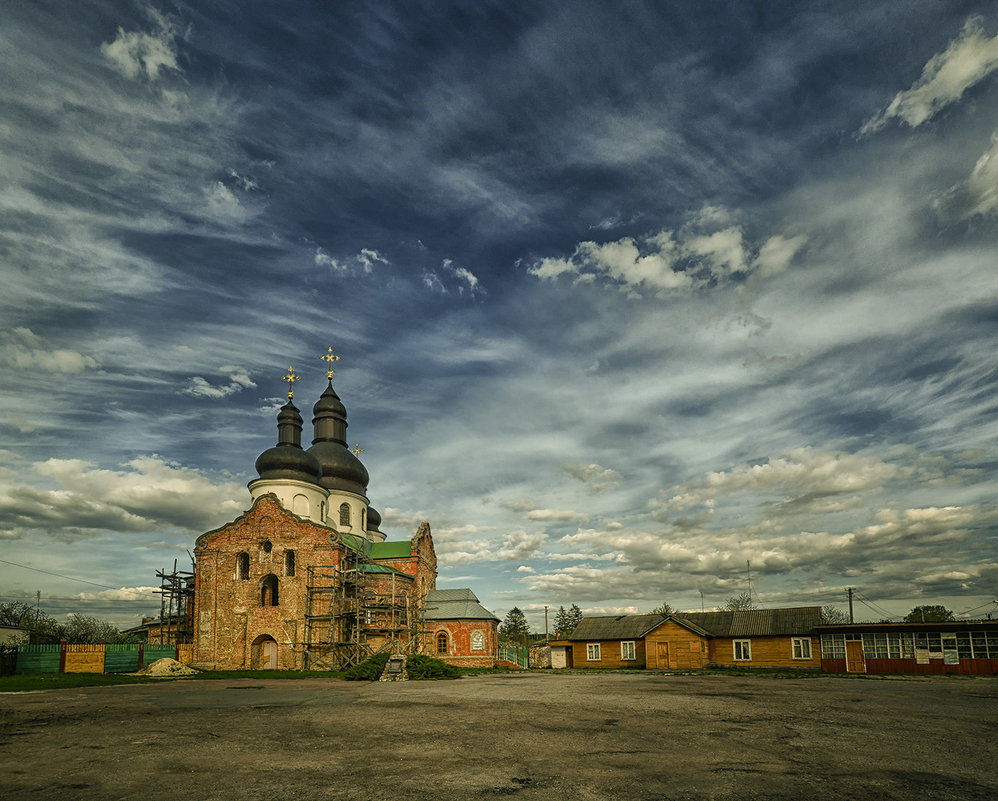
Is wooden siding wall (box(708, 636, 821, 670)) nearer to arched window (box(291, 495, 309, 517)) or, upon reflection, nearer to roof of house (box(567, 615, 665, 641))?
roof of house (box(567, 615, 665, 641))

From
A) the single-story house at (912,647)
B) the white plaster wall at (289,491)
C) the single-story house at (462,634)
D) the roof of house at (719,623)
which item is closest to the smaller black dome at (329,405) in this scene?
the white plaster wall at (289,491)

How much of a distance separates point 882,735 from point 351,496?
41923 millimetres

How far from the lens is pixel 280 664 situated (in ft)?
129

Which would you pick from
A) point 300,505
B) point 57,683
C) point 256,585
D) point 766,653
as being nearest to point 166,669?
point 256,585

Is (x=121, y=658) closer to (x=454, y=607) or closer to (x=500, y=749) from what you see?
(x=454, y=607)

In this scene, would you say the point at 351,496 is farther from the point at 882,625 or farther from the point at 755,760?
the point at 755,760

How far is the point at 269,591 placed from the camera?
4144 cm

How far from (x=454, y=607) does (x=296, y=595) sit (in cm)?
1290

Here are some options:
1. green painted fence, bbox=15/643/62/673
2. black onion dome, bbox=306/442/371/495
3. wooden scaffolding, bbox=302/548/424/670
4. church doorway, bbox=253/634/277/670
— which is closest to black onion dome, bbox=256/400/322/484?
black onion dome, bbox=306/442/371/495

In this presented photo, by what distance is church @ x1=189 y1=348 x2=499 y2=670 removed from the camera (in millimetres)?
39562

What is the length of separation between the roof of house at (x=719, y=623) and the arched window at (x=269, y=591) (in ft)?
73.0

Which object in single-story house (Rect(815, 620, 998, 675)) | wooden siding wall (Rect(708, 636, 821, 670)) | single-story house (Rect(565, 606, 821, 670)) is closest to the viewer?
single-story house (Rect(815, 620, 998, 675))

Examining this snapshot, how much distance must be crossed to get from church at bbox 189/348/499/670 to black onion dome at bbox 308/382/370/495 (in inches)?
59.9

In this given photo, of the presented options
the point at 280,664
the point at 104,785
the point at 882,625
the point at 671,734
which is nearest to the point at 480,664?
the point at 280,664
